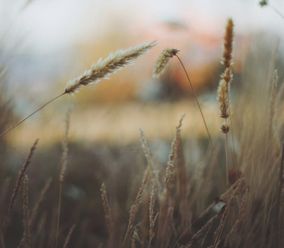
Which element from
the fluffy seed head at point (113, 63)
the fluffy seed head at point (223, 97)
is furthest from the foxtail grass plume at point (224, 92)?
the fluffy seed head at point (113, 63)

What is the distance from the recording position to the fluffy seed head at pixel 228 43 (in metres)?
0.93

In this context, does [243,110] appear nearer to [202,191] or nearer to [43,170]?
[202,191]

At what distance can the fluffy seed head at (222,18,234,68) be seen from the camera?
0.93m

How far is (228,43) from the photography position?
3.04 ft

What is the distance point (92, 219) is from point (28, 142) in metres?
1.29

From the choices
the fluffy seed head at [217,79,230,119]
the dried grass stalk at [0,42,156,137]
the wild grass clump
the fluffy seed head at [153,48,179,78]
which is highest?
the dried grass stalk at [0,42,156,137]

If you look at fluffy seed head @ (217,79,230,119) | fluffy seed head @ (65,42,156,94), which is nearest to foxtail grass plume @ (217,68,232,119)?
fluffy seed head @ (217,79,230,119)

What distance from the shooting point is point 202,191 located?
1508 millimetres

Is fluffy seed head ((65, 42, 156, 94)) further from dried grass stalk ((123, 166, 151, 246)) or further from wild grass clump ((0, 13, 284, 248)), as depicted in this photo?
dried grass stalk ((123, 166, 151, 246))

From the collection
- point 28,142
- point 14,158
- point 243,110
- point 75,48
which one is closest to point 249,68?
point 243,110

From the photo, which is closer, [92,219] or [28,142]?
[92,219]

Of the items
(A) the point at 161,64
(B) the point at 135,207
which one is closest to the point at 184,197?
(B) the point at 135,207

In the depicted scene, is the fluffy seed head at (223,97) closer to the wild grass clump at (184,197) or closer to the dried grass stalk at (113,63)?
the wild grass clump at (184,197)

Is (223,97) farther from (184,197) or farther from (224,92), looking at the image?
(184,197)
